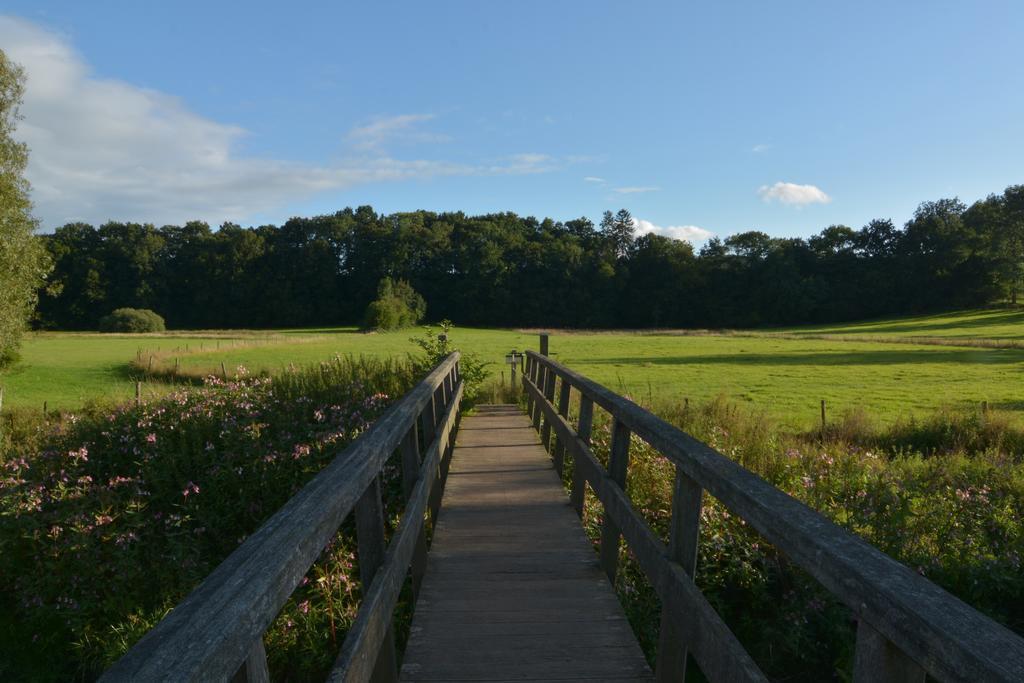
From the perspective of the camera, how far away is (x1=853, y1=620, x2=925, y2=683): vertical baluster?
1.27m

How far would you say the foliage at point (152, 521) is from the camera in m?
6.15

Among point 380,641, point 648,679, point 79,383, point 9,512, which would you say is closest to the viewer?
point 380,641

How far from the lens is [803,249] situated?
9300 cm

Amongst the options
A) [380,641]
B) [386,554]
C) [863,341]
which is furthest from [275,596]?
[863,341]

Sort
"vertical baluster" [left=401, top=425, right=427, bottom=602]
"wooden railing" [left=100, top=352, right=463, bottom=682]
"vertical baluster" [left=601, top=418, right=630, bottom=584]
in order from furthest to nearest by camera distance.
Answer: "vertical baluster" [left=401, top=425, right=427, bottom=602] → "vertical baluster" [left=601, top=418, right=630, bottom=584] → "wooden railing" [left=100, top=352, right=463, bottom=682]

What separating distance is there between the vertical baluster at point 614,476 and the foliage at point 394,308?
6696 cm

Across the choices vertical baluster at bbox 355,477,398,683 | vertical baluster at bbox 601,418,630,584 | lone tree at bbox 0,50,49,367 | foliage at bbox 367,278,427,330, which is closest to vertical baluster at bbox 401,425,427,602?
vertical baluster at bbox 601,418,630,584

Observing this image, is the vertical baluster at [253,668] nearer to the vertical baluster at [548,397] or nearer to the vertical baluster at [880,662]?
the vertical baluster at [880,662]

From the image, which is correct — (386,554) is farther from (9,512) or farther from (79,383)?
(79,383)

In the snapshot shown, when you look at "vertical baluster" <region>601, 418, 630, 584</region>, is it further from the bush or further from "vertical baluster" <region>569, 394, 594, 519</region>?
the bush

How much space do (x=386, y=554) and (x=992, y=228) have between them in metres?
89.9

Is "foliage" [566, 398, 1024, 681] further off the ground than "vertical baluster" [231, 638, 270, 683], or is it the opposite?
"vertical baluster" [231, 638, 270, 683]

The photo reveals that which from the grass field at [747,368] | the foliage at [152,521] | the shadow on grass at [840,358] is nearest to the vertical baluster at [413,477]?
the foliage at [152,521]

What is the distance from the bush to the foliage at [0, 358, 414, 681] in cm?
7086
